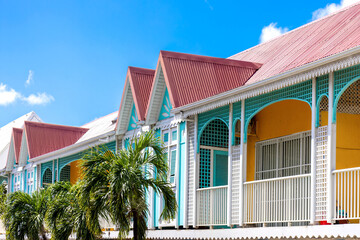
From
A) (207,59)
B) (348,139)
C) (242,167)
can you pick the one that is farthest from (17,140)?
(348,139)

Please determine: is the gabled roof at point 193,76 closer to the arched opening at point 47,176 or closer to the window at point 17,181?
the arched opening at point 47,176

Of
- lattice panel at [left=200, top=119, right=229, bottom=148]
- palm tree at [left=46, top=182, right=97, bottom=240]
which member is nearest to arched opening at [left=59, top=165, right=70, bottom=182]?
palm tree at [left=46, top=182, right=97, bottom=240]

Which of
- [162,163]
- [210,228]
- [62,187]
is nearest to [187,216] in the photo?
[210,228]

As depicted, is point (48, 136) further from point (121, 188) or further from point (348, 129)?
point (348, 129)

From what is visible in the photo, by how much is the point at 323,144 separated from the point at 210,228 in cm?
474

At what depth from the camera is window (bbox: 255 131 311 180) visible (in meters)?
16.6

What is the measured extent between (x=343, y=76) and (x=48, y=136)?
21018 millimetres

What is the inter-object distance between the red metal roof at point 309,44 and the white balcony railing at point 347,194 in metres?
2.70

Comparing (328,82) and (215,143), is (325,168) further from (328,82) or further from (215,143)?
(215,143)

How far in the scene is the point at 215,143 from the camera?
17828 millimetres

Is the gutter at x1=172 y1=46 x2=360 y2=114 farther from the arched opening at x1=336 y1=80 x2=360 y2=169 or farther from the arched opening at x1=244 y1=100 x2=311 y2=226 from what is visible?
the arched opening at x1=244 y1=100 x2=311 y2=226

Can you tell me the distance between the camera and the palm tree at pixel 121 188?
1441 cm

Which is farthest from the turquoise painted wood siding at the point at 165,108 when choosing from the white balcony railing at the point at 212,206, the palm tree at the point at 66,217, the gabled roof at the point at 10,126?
the gabled roof at the point at 10,126

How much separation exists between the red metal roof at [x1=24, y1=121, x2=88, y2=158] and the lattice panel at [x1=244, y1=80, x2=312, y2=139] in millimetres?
16929
